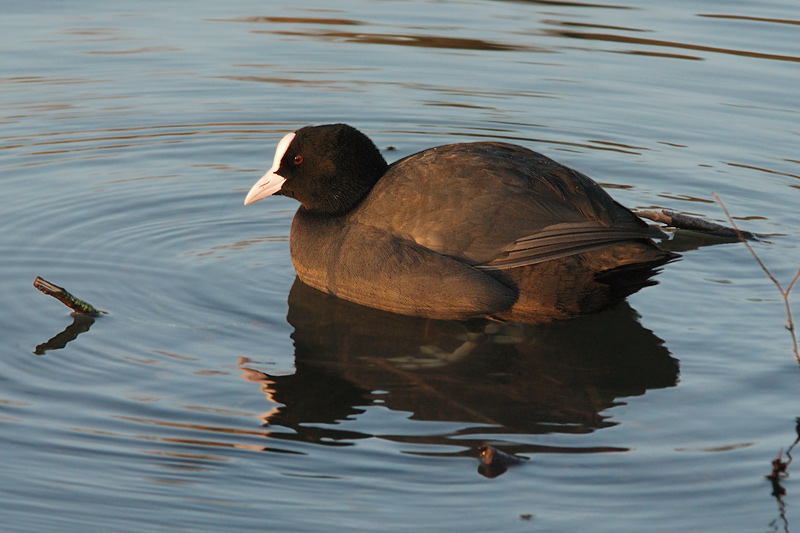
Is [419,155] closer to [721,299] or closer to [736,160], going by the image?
[721,299]

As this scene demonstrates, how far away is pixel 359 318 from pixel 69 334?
1.43 m

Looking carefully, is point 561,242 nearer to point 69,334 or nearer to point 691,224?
point 691,224

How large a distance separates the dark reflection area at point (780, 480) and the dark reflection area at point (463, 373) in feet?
2.02

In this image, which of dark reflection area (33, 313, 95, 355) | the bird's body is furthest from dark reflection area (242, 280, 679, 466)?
dark reflection area (33, 313, 95, 355)

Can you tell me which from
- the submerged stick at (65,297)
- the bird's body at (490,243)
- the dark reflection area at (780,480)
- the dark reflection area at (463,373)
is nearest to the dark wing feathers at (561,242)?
the bird's body at (490,243)

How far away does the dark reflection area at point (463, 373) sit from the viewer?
420 centimetres

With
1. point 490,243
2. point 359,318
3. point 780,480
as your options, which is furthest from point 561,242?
point 780,480

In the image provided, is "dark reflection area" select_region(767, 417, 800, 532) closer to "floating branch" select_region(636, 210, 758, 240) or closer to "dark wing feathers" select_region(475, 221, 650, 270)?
"dark wing feathers" select_region(475, 221, 650, 270)

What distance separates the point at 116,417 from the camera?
13.7ft

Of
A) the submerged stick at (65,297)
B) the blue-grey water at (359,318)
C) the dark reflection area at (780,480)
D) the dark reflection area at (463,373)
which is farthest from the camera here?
the submerged stick at (65,297)

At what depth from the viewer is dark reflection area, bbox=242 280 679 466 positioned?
4.20 m

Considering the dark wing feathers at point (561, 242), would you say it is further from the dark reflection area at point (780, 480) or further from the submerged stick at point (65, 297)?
the submerged stick at point (65, 297)

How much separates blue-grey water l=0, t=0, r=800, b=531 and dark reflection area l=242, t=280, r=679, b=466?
0.02 m

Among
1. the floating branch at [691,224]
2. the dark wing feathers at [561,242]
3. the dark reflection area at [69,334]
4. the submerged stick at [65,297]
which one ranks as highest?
the dark wing feathers at [561,242]
